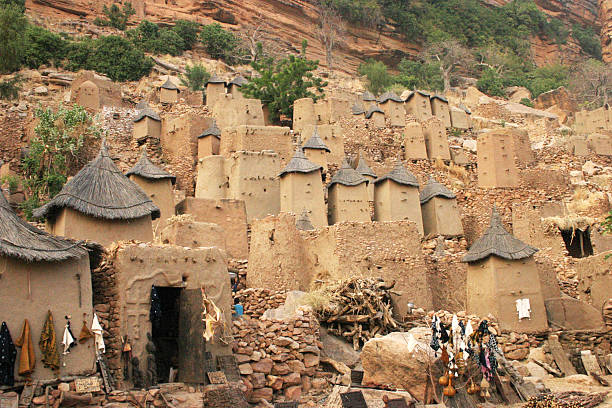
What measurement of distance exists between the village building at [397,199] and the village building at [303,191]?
2.20 meters

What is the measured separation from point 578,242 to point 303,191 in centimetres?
901

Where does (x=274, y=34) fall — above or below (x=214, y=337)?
above

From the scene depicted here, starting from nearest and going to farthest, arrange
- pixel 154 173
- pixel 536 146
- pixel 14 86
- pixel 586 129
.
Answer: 1. pixel 154 173
2. pixel 14 86
3. pixel 536 146
4. pixel 586 129

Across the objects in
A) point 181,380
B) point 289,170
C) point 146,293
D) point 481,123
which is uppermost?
point 481,123

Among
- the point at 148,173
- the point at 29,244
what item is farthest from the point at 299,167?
the point at 29,244

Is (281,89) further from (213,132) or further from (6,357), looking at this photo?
(6,357)

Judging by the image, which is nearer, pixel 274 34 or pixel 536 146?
pixel 536 146

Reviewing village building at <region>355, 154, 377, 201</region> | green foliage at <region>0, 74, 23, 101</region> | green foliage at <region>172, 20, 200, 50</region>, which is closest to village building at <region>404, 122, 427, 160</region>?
village building at <region>355, 154, 377, 201</region>

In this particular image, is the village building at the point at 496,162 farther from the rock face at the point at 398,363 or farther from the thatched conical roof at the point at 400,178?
the rock face at the point at 398,363

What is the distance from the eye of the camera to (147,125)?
27.2m

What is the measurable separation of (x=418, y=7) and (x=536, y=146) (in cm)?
3622

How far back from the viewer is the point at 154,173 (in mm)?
20703

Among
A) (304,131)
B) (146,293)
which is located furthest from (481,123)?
(146,293)

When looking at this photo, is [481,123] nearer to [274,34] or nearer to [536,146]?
[536,146]
